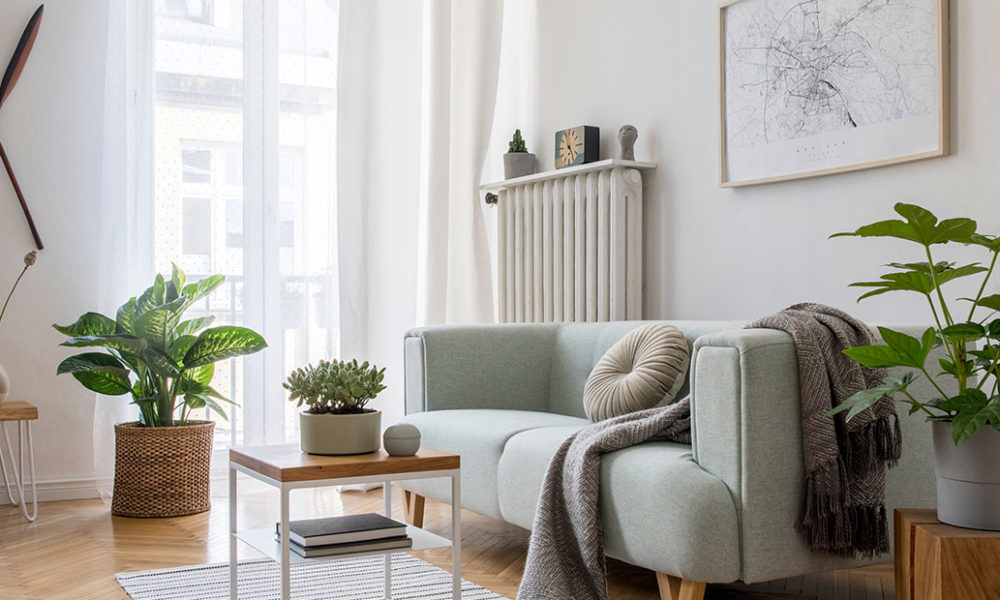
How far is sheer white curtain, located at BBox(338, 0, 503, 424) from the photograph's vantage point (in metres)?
4.46

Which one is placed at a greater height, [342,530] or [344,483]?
[344,483]

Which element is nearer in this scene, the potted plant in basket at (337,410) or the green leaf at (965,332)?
the green leaf at (965,332)

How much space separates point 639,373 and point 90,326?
6.73ft

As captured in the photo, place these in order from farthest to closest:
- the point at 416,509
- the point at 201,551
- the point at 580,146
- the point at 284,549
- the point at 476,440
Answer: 1. the point at 580,146
2. the point at 416,509
3. the point at 201,551
4. the point at 476,440
5. the point at 284,549

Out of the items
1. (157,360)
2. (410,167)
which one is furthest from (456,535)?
(410,167)

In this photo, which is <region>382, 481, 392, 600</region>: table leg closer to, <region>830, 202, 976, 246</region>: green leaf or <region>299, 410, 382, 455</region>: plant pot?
<region>299, 410, 382, 455</region>: plant pot

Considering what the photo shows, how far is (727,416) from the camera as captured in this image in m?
2.19

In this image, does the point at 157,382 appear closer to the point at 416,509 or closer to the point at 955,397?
the point at 416,509

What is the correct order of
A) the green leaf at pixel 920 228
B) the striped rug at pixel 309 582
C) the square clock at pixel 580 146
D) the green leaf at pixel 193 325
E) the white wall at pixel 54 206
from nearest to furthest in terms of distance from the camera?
the green leaf at pixel 920 228, the striped rug at pixel 309 582, the green leaf at pixel 193 325, the square clock at pixel 580 146, the white wall at pixel 54 206

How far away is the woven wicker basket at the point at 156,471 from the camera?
373 cm

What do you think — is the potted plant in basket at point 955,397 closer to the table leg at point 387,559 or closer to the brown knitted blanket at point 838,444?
the brown knitted blanket at point 838,444

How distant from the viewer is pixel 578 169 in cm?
383

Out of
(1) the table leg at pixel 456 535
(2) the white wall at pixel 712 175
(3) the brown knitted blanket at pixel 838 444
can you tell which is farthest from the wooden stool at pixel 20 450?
(3) the brown knitted blanket at pixel 838 444

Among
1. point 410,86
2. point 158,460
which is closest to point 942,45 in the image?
point 410,86
